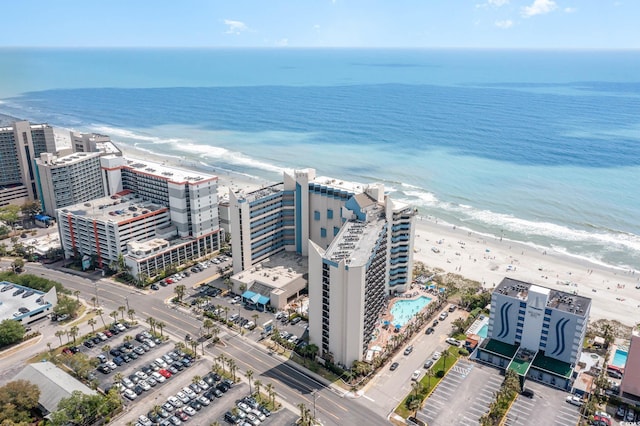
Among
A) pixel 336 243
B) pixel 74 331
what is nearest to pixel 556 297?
pixel 336 243

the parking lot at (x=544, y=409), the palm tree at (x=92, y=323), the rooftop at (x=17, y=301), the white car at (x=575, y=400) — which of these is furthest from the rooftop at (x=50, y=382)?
the white car at (x=575, y=400)

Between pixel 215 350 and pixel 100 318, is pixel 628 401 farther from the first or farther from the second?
pixel 100 318

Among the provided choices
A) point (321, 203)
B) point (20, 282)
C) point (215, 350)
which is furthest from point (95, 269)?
point (321, 203)

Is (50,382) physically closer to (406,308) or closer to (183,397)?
(183,397)

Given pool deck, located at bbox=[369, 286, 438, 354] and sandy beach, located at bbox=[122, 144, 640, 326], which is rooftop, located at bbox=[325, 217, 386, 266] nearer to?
pool deck, located at bbox=[369, 286, 438, 354]

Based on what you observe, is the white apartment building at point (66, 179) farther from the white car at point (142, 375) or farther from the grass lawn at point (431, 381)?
the grass lawn at point (431, 381)

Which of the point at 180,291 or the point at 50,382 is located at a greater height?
the point at 180,291
